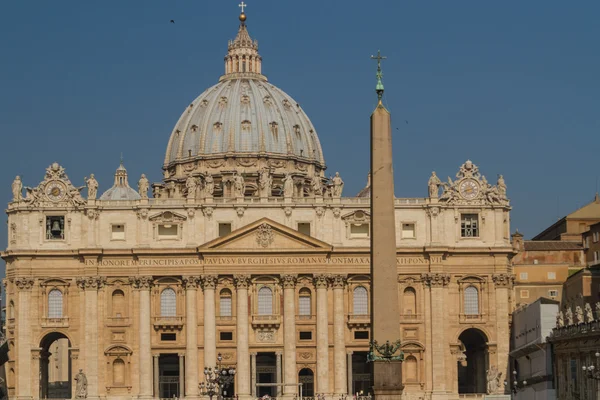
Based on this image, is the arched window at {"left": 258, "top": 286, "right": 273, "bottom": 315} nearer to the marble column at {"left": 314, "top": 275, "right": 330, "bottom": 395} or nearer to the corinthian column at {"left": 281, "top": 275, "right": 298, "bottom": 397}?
the corinthian column at {"left": 281, "top": 275, "right": 298, "bottom": 397}

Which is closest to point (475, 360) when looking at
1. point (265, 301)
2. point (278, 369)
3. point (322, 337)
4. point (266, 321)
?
point (322, 337)

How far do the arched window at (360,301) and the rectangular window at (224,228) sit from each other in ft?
34.1

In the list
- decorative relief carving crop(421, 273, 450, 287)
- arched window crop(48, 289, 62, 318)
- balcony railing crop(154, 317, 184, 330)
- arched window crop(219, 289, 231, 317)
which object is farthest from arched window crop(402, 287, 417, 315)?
arched window crop(48, 289, 62, 318)

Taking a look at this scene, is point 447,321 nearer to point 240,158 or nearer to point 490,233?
point 490,233

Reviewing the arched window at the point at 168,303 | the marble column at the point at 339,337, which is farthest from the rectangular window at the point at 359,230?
the arched window at the point at 168,303

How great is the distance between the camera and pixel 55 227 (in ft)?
389

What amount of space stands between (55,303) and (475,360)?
3213cm

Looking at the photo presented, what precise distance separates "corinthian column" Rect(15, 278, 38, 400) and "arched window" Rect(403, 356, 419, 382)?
2706 cm

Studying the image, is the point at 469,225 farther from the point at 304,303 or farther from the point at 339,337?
the point at 304,303

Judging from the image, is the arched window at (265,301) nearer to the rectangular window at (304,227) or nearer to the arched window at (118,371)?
the rectangular window at (304,227)

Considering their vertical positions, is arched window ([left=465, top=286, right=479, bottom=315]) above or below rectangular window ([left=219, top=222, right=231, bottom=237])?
below

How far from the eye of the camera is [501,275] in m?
118

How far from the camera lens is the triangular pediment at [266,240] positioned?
117m

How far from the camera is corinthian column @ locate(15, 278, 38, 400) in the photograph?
11512 cm
